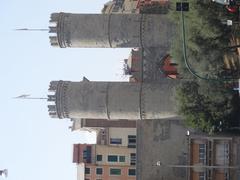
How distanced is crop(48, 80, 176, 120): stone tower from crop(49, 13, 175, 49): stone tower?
2229mm

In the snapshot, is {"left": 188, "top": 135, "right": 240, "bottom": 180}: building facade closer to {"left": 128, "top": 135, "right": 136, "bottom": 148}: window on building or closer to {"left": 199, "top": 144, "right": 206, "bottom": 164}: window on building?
A: {"left": 199, "top": 144, "right": 206, "bottom": 164}: window on building

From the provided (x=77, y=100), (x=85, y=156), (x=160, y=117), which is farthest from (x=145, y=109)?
(x=85, y=156)

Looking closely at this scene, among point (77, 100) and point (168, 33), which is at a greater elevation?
point (168, 33)

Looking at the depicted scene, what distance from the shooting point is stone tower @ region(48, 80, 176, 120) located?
1497 inches

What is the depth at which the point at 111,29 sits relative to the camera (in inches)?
1513

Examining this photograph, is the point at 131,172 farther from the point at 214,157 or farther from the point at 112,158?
the point at 214,157

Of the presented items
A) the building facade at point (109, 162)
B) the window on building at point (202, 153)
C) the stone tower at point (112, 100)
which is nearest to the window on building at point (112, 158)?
the building facade at point (109, 162)

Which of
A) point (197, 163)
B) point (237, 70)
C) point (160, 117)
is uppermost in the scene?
point (237, 70)

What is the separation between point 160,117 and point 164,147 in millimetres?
2126

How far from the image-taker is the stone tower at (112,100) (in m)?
38.0

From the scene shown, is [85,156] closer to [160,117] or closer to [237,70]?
[160,117]

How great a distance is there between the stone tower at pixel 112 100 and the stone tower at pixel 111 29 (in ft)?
7.31

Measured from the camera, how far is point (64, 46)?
39.1 metres

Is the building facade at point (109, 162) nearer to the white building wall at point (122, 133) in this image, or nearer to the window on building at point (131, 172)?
the window on building at point (131, 172)
